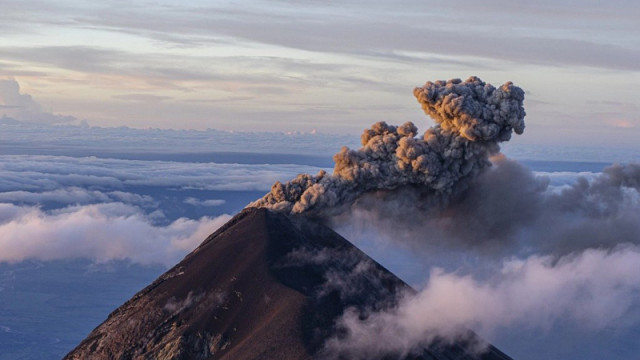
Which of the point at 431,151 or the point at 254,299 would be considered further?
the point at 431,151

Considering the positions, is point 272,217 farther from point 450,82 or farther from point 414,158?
point 450,82

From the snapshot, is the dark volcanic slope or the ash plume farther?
the ash plume

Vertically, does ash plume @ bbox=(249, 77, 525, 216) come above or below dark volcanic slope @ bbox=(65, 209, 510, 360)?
above

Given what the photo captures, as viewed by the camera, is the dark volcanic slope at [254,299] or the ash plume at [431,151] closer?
the dark volcanic slope at [254,299]

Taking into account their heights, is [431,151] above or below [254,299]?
above

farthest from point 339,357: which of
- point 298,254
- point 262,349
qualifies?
point 298,254
